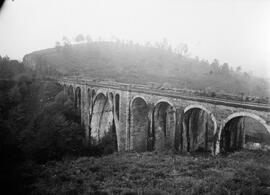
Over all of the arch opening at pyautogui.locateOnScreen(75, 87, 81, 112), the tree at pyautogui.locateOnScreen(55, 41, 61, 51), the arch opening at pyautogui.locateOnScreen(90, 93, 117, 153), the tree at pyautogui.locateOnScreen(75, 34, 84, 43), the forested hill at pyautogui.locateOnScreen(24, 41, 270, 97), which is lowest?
the arch opening at pyautogui.locateOnScreen(90, 93, 117, 153)

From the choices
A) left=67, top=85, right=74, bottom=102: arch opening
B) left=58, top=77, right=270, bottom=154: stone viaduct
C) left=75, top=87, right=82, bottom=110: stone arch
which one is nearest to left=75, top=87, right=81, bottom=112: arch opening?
left=75, top=87, right=82, bottom=110: stone arch

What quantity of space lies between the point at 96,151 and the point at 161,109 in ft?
36.2

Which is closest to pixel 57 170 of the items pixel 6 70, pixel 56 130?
pixel 56 130

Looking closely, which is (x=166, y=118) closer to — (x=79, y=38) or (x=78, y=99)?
(x=78, y=99)

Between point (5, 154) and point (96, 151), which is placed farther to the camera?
point (96, 151)

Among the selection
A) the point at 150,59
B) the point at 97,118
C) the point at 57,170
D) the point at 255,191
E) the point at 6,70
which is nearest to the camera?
the point at 255,191

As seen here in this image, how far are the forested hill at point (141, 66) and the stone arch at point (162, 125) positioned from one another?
33.9 m

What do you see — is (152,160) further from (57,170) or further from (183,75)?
(183,75)

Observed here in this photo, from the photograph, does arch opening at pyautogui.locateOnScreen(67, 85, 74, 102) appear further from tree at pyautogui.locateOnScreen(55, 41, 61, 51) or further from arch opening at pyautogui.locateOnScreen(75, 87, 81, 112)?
tree at pyautogui.locateOnScreen(55, 41, 61, 51)

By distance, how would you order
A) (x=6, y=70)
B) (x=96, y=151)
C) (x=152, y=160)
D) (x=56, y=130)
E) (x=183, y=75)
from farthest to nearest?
(x=183, y=75)
(x=6, y=70)
(x=96, y=151)
(x=56, y=130)
(x=152, y=160)

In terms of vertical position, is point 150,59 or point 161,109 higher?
point 150,59

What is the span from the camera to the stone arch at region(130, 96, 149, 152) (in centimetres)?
2055

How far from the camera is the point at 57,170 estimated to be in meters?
12.4

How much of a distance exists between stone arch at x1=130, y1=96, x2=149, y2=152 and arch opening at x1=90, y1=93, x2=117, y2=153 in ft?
22.7
